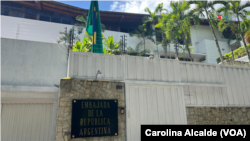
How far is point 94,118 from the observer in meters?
5.89

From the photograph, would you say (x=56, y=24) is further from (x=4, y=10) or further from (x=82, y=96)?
(x=82, y=96)

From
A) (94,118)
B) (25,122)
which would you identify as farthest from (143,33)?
(94,118)

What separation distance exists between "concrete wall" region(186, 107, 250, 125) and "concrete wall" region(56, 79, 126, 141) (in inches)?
120

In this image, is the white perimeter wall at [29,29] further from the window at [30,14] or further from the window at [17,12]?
the window at [30,14]

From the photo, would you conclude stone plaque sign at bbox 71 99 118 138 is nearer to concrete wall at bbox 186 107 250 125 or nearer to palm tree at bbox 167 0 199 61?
concrete wall at bbox 186 107 250 125

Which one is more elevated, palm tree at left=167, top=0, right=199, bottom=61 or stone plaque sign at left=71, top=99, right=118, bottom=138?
palm tree at left=167, top=0, right=199, bottom=61

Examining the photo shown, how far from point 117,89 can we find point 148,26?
17.1 metres

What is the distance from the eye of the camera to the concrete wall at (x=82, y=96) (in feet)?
18.2

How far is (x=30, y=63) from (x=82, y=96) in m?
4.17

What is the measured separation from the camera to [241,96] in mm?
8625

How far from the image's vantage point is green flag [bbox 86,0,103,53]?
822cm

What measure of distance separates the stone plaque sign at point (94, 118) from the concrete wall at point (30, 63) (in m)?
3.61

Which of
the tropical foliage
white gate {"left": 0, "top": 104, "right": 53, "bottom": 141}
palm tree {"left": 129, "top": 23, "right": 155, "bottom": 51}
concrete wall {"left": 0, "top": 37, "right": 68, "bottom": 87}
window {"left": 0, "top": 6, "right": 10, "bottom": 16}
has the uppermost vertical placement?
window {"left": 0, "top": 6, "right": 10, "bottom": 16}

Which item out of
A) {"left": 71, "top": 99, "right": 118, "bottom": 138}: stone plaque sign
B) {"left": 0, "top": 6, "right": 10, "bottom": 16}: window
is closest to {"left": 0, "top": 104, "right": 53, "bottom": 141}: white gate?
{"left": 71, "top": 99, "right": 118, "bottom": 138}: stone plaque sign
